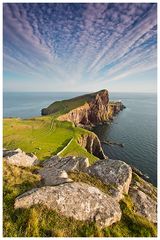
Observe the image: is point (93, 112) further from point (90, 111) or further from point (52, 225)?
point (52, 225)

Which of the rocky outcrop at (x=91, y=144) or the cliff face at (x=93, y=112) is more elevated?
the cliff face at (x=93, y=112)

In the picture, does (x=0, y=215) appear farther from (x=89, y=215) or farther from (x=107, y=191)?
(x=107, y=191)

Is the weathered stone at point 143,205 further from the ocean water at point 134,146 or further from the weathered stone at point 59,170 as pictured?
the ocean water at point 134,146

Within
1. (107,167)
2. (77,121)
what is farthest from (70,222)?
(77,121)

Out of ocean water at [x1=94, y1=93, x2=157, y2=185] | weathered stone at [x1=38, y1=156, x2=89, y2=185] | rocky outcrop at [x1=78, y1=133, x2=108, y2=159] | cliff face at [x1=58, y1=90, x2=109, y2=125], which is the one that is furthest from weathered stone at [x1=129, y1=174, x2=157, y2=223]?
cliff face at [x1=58, y1=90, x2=109, y2=125]

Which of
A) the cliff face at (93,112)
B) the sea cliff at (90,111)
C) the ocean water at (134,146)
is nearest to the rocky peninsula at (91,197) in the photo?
the ocean water at (134,146)
